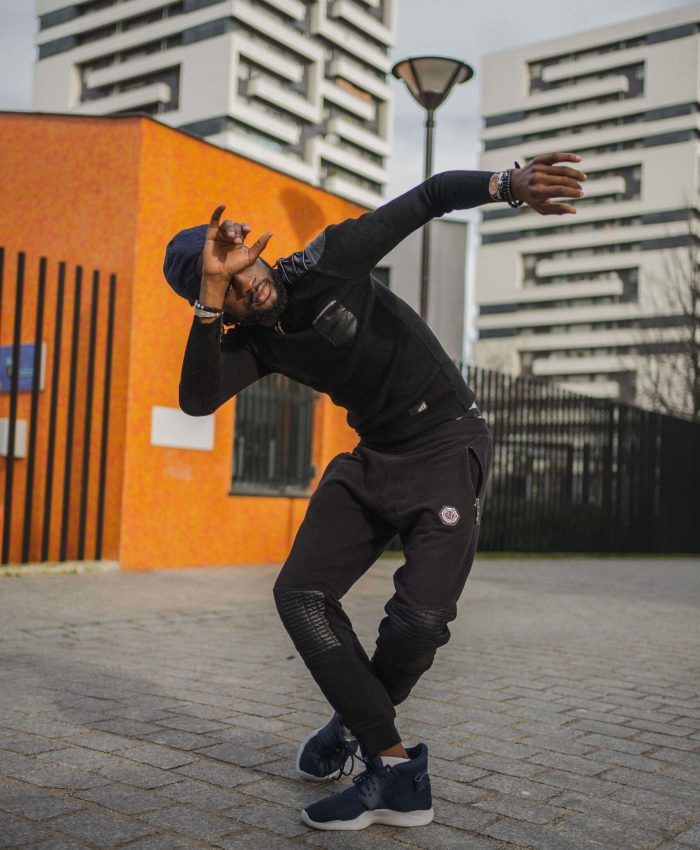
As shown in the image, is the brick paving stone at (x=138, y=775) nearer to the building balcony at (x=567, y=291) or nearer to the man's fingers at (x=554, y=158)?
the man's fingers at (x=554, y=158)

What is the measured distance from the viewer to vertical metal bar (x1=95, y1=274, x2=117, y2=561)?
31.3 feet

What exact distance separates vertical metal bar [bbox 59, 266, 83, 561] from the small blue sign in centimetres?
32

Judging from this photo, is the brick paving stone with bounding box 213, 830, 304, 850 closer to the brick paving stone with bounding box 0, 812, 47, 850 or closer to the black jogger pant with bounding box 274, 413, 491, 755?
the black jogger pant with bounding box 274, 413, 491, 755

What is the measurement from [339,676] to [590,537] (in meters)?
15.2

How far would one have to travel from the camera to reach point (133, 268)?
979cm

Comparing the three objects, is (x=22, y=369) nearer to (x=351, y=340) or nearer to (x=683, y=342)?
(x=351, y=340)

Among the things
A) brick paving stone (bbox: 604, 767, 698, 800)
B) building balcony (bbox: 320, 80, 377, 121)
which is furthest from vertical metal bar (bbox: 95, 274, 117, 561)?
building balcony (bbox: 320, 80, 377, 121)

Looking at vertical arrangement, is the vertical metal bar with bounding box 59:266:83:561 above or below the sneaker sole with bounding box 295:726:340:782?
above

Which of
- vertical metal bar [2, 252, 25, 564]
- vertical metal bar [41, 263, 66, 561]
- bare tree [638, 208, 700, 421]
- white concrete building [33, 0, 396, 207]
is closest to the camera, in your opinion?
vertical metal bar [2, 252, 25, 564]

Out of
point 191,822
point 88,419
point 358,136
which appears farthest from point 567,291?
point 191,822

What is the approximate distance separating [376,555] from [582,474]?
14.3 m

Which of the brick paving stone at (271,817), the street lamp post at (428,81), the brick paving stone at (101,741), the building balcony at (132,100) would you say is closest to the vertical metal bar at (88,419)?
the street lamp post at (428,81)

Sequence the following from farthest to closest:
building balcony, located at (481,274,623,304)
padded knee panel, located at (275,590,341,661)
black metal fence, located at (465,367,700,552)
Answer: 1. building balcony, located at (481,274,623,304)
2. black metal fence, located at (465,367,700,552)
3. padded knee panel, located at (275,590,341,661)

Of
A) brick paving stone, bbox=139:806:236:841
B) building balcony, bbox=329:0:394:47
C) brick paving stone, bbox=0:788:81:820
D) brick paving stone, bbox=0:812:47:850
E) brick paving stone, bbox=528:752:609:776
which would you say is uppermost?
building balcony, bbox=329:0:394:47
